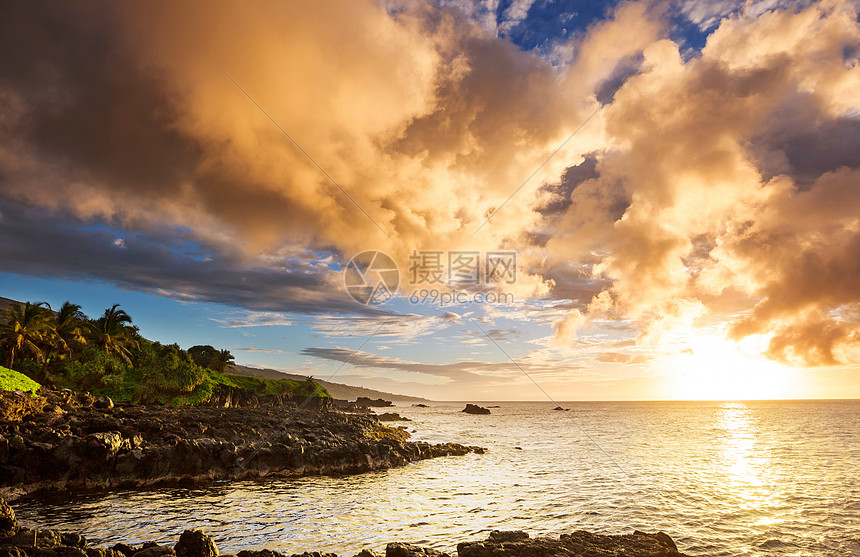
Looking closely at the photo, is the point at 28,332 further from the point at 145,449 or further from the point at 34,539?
the point at 34,539

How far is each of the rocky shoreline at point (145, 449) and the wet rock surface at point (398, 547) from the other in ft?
38.0

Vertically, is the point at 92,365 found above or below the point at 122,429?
above

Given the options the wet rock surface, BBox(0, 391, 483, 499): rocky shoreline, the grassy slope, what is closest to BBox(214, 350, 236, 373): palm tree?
the grassy slope

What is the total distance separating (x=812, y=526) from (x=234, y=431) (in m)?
38.6

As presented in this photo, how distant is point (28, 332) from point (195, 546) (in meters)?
47.8

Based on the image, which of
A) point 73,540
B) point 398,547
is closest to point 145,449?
point 73,540

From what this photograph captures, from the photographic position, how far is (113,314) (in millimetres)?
60719

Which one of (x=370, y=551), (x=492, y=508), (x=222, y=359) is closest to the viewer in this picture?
(x=370, y=551)

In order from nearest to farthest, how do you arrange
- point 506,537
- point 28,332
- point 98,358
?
point 506,537 → point 28,332 → point 98,358

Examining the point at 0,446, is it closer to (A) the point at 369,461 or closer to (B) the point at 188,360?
(A) the point at 369,461

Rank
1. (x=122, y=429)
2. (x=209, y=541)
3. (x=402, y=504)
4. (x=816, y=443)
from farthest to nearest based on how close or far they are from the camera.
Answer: (x=816, y=443) → (x=122, y=429) → (x=402, y=504) → (x=209, y=541)

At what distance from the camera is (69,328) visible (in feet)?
172

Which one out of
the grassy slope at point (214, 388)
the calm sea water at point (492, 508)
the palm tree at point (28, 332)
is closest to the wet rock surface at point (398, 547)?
the calm sea water at point (492, 508)

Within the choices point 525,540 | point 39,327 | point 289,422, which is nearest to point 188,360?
point 39,327
